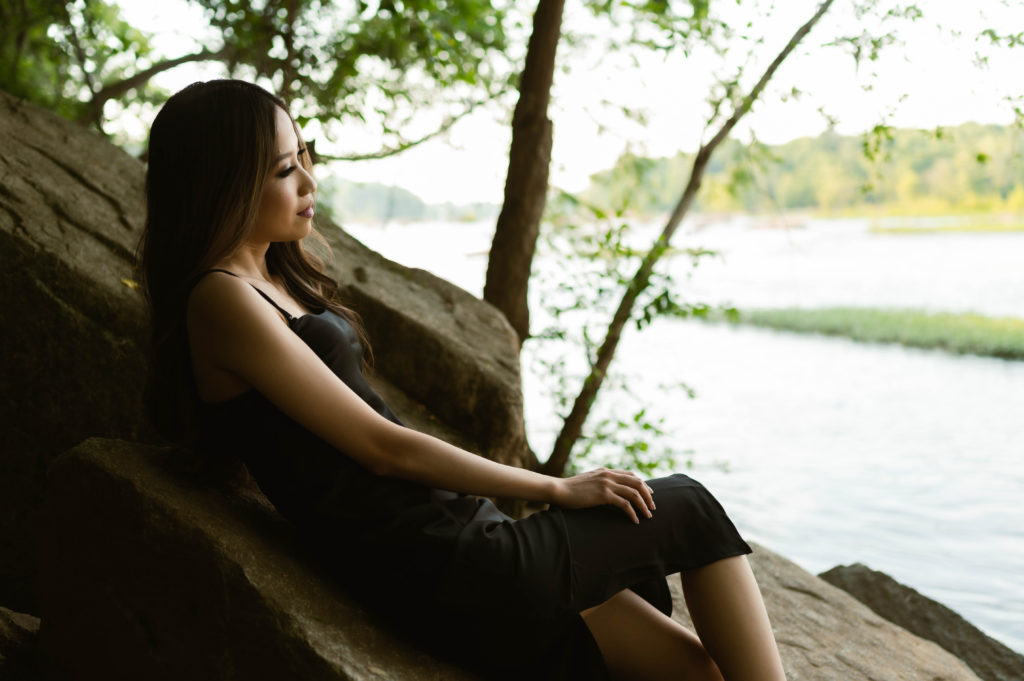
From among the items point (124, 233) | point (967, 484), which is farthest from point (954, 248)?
point (124, 233)

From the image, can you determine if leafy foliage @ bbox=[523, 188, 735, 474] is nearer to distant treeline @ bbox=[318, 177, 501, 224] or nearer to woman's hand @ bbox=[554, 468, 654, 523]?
distant treeline @ bbox=[318, 177, 501, 224]

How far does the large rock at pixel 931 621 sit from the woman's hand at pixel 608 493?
2.65 m

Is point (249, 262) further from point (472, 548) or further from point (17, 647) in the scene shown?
point (17, 647)

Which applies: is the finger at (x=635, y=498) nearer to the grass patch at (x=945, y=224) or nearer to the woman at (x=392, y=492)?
the woman at (x=392, y=492)

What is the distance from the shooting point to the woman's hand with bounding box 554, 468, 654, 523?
1837 mm

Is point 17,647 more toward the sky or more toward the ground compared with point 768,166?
more toward the ground

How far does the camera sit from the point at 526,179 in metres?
4.62

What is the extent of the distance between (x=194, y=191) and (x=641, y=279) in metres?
3.09

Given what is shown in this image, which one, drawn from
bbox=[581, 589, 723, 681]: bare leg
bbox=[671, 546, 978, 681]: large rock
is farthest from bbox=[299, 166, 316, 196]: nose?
bbox=[671, 546, 978, 681]: large rock

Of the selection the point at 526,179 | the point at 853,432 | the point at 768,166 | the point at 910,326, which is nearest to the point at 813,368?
the point at 910,326

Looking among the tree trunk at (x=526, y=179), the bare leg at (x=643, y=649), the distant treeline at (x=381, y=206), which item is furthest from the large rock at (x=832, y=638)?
the distant treeline at (x=381, y=206)

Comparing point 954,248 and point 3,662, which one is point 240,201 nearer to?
point 3,662

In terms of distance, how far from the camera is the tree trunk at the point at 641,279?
4613 mm

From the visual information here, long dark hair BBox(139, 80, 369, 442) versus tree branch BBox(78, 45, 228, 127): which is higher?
tree branch BBox(78, 45, 228, 127)
